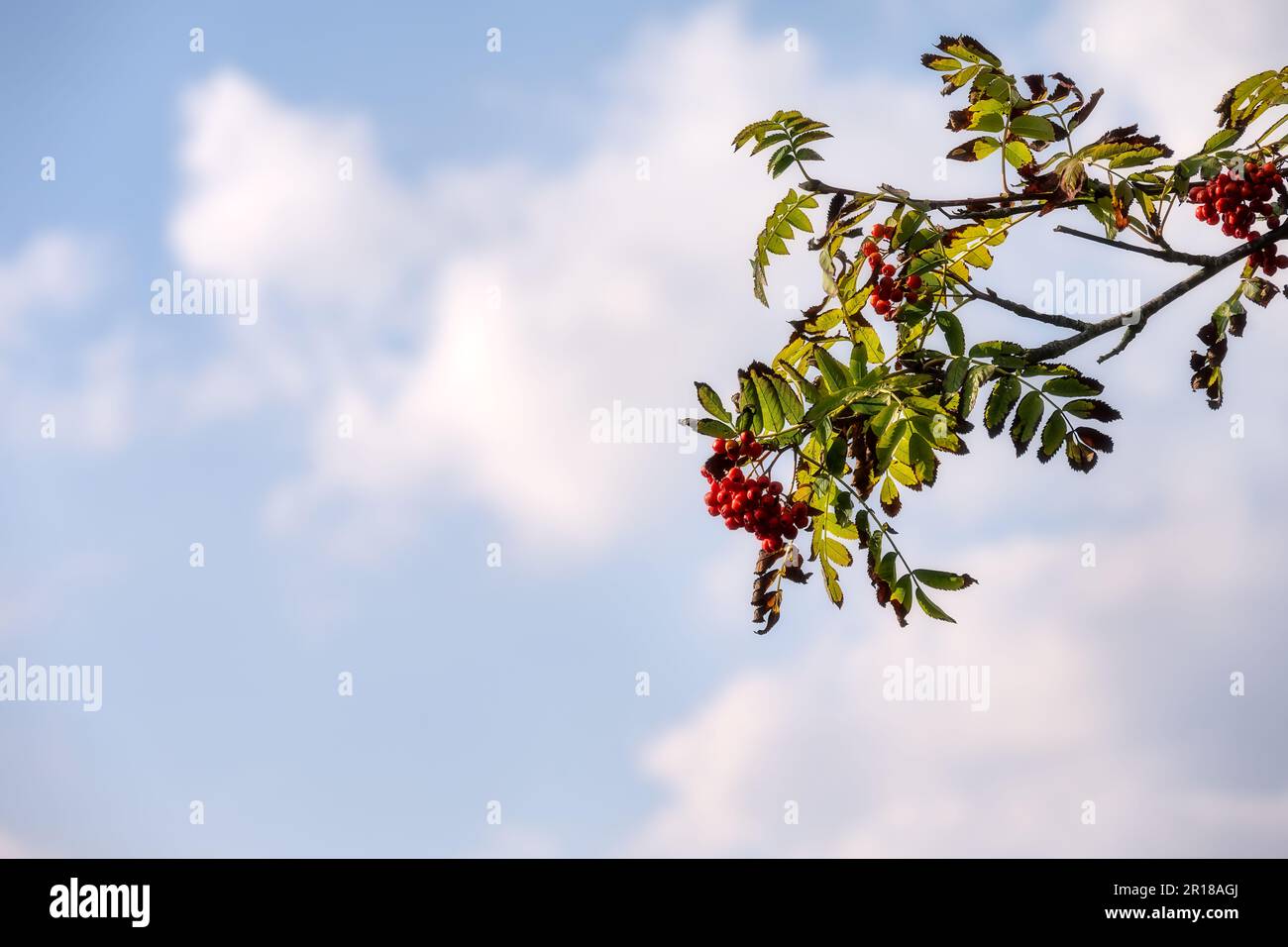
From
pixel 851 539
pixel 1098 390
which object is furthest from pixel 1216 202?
pixel 851 539

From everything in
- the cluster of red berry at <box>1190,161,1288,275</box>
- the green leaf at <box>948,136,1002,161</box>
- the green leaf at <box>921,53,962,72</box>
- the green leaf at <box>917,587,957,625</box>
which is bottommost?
the green leaf at <box>917,587,957,625</box>

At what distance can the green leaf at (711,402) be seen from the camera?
8.91 ft

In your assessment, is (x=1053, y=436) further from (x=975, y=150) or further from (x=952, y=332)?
(x=975, y=150)

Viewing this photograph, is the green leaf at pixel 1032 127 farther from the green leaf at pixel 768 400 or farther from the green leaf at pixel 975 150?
the green leaf at pixel 768 400

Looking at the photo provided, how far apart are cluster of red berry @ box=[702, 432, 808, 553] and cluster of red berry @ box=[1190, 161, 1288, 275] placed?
148cm

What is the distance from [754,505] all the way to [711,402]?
0.29 meters

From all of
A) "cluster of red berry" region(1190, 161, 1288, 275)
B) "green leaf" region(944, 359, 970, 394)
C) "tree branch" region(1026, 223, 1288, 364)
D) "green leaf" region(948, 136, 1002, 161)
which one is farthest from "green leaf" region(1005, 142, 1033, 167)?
"green leaf" region(944, 359, 970, 394)

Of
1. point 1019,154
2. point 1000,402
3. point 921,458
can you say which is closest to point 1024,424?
point 1000,402

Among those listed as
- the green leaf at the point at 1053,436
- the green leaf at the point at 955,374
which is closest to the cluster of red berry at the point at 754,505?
the green leaf at the point at 955,374

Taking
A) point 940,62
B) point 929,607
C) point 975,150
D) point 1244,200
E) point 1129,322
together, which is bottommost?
point 929,607

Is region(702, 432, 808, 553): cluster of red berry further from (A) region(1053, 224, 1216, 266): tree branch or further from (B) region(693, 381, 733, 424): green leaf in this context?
(A) region(1053, 224, 1216, 266): tree branch

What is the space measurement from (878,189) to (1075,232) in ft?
1.78

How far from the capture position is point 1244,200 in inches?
121

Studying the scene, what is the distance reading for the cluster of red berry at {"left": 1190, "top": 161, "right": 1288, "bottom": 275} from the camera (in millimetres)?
3031
